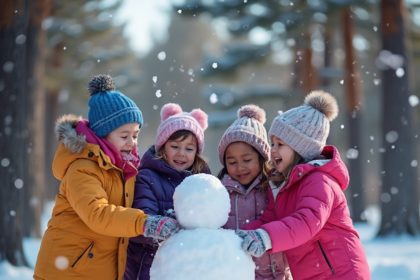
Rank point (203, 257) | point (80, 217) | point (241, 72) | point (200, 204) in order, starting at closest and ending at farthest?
1. point (203, 257)
2. point (200, 204)
3. point (80, 217)
4. point (241, 72)

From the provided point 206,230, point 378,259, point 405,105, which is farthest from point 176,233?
point 405,105

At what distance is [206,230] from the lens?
3.45 metres

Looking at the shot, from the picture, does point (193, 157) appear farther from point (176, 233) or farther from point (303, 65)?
point (303, 65)

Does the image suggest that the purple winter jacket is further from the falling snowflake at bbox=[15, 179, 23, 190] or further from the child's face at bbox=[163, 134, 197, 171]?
the falling snowflake at bbox=[15, 179, 23, 190]

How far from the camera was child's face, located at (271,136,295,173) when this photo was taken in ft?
14.1

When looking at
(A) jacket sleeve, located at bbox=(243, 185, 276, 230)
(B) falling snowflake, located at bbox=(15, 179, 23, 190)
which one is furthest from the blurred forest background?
(A) jacket sleeve, located at bbox=(243, 185, 276, 230)

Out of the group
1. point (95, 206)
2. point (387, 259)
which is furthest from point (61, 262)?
point (387, 259)

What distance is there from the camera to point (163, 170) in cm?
435

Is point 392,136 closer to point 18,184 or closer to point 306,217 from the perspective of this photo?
point 18,184

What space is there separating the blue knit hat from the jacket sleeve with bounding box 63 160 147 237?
0.30 meters

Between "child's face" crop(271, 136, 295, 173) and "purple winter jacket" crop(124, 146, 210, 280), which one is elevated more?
"child's face" crop(271, 136, 295, 173)

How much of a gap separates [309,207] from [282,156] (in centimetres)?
60

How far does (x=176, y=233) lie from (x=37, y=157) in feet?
37.2

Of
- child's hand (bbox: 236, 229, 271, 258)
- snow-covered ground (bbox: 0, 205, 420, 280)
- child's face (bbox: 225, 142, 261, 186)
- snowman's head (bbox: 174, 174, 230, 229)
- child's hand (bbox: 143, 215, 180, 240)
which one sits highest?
child's face (bbox: 225, 142, 261, 186)
